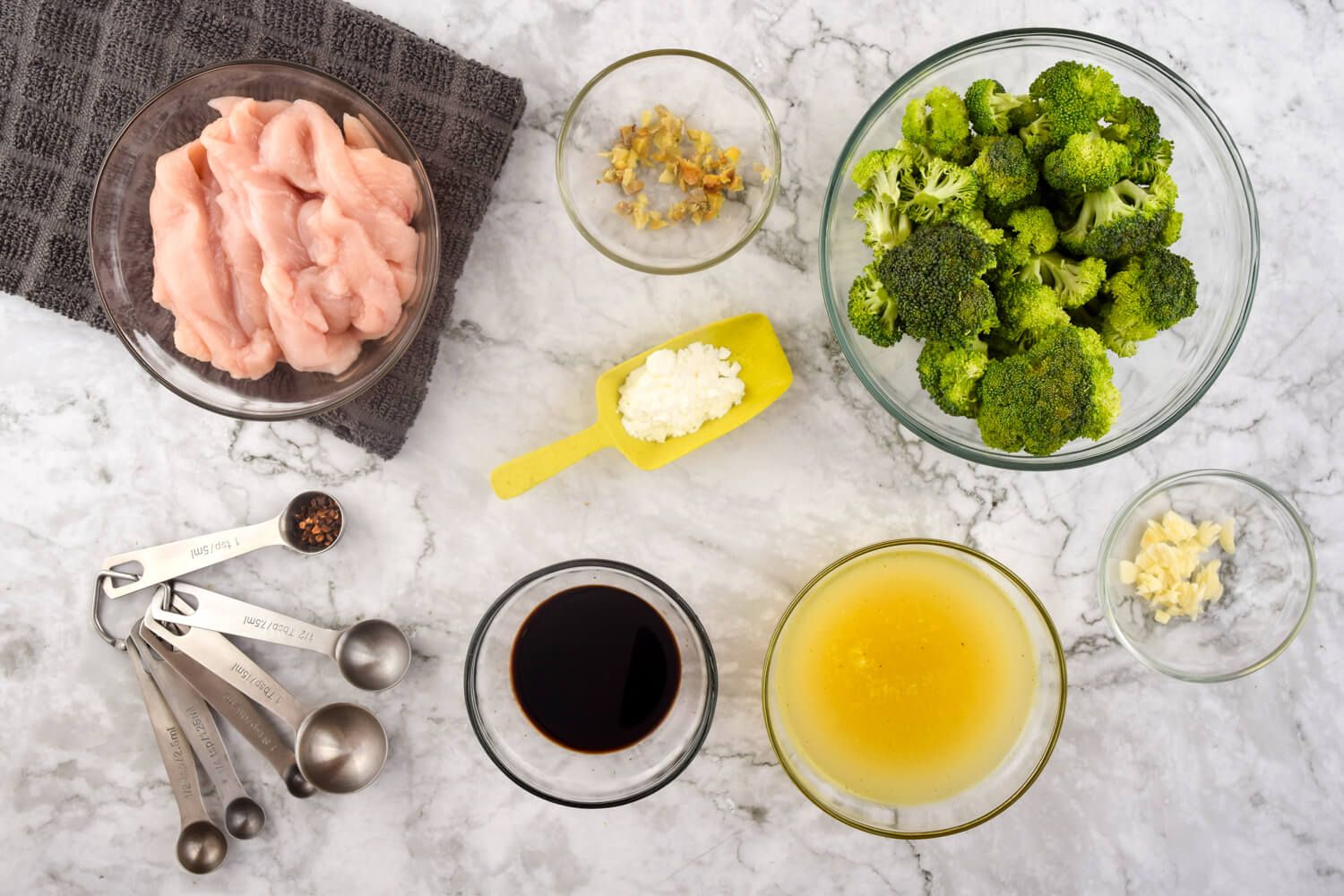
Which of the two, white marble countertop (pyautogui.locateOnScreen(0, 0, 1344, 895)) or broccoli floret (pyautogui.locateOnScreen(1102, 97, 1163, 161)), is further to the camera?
white marble countertop (pyautogui.locateOnScreen(0, 0, 1344, 895))

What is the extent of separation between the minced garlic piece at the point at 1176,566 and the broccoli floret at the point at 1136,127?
30.2 inches

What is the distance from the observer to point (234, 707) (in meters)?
1.84

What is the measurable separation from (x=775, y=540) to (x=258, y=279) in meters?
1.15

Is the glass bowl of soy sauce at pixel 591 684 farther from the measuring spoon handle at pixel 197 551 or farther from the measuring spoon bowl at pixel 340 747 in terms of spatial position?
the measuring spoon handle at pixel 197 551

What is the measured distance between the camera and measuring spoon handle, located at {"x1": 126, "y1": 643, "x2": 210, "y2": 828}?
6.04 ft

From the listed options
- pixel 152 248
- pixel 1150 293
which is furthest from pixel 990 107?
pixel 152 248

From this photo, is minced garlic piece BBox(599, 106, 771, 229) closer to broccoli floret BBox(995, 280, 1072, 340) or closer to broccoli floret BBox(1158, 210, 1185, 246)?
broccoli floret BBox(995, 280, 1072, 340)

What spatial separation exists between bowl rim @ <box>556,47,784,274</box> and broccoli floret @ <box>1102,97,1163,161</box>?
0.62m

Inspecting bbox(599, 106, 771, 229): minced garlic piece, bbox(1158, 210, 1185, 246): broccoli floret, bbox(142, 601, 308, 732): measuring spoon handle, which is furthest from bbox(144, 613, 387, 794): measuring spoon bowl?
bbox(1158, 210, 1185, 246): broccoli floret

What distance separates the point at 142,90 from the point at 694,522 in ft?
4.64

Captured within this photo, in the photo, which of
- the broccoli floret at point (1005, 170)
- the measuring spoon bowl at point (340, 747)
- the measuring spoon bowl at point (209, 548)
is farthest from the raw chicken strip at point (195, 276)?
the broccoli floret at point (1005, 170)

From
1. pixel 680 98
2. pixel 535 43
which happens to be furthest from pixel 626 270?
pixel 535 43

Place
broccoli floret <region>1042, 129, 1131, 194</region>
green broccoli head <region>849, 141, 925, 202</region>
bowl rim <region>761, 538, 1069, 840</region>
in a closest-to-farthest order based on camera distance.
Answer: broccoli floret <region>1042, 129, 1131, 194</region>, green broccoli head <region>849, 141, 925, 202</region>, bowl rim <region>761, 538, 1069, 840</region>

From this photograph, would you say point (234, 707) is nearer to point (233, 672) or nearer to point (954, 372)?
point (233, 672)
